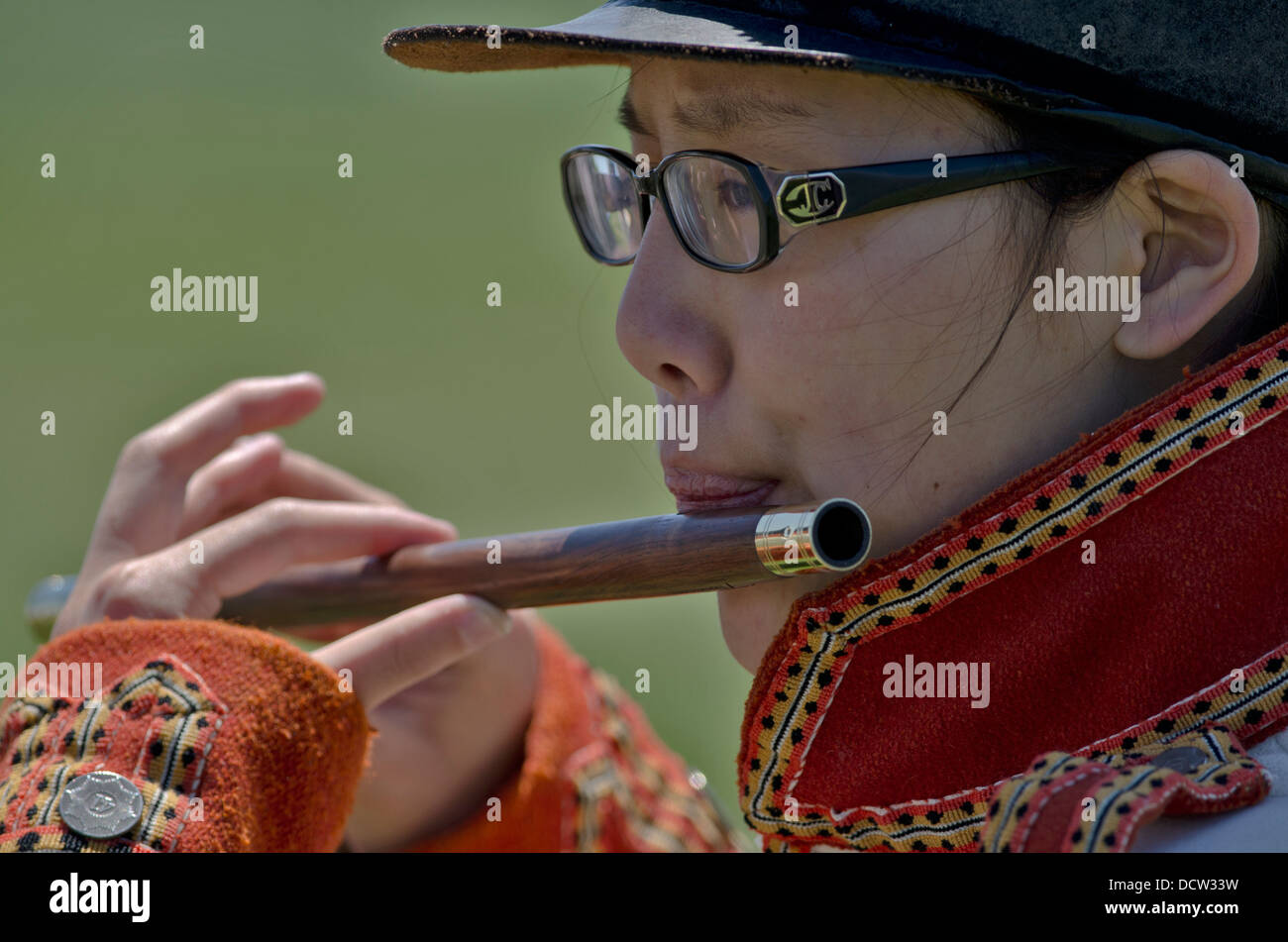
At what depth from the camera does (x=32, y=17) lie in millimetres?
6309

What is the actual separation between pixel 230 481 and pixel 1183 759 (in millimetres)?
1318

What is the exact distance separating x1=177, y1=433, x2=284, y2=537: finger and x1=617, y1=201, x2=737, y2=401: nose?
2.67ft

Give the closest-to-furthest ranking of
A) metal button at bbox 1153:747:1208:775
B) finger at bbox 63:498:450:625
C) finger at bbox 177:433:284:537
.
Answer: metal button at bbox 1153:747:1208:775, finger at bbox 63:498:450:625, finger at bbox 177:433:284:537

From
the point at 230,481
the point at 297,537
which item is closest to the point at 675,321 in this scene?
the point at 297,537

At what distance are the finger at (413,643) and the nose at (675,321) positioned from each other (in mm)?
387

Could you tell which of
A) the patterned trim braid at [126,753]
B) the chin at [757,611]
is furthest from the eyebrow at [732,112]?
the patterned trim braid at [126,753]

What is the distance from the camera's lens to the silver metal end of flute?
120cm

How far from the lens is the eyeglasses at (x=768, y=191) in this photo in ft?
3.96

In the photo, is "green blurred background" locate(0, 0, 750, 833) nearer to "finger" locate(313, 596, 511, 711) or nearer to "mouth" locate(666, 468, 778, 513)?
"finger" locate(313, 596, 511, 711)

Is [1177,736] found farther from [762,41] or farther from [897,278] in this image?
[762,41]

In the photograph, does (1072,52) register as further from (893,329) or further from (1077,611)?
(1077,611)

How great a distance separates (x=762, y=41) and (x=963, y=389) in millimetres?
348

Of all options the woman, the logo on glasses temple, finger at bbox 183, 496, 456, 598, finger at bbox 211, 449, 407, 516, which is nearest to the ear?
the woman

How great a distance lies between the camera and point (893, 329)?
1.23 m
